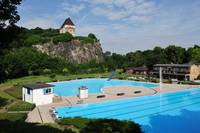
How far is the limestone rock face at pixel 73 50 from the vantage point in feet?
260

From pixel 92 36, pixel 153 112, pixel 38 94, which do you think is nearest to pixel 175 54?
pixel 92 36

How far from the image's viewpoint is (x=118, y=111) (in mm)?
26656

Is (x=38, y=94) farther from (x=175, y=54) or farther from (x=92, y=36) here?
(x=92, y=36)

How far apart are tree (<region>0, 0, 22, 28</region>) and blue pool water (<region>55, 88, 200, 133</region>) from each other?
14.8 meters

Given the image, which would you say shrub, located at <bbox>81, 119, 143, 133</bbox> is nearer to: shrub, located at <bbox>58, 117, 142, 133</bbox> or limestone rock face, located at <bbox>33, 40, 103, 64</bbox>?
shrub, located at <bbox>58, 117, 142, 133</bbox>

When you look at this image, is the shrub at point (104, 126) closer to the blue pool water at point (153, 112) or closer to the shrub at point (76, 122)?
the shrub at point (76, 122)

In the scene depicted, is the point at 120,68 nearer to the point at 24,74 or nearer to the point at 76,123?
the point at 24,74

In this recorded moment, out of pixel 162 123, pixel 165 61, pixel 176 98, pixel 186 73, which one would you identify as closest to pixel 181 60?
pixel 165 61

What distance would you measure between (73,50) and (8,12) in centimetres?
7385

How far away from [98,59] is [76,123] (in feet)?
226

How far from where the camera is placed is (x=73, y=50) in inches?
3221

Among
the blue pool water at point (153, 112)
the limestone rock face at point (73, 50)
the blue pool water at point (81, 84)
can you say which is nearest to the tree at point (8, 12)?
the blue pool water at point (153, 112)

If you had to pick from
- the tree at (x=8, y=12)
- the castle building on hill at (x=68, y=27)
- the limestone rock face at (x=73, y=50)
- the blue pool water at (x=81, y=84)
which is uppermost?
the castle building on hill at (x=68, y=27)

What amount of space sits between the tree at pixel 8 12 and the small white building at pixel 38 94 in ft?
68.8
